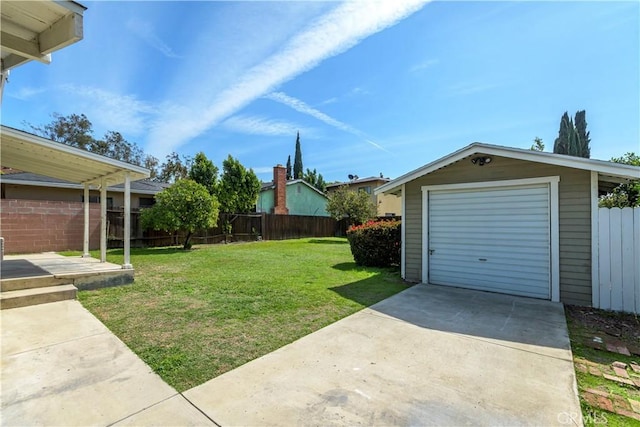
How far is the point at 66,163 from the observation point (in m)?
6.84

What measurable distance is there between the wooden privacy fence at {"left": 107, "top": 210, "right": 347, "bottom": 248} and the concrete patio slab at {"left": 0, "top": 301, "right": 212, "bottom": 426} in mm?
10384

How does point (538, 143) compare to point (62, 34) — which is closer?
point (62, 34)

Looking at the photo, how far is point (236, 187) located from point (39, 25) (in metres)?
16.1

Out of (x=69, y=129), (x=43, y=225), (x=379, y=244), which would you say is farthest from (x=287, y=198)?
(x=69, y=129)

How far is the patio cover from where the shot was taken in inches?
207

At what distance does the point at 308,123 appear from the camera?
21594mm

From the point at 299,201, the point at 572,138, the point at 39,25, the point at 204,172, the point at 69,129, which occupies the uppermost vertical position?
the point at 69,129

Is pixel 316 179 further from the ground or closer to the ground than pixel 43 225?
further from the ground

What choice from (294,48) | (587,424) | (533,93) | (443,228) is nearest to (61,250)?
(294,48)

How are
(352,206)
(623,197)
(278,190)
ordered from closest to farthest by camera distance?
(623,197)
(352,206)
(278,190)

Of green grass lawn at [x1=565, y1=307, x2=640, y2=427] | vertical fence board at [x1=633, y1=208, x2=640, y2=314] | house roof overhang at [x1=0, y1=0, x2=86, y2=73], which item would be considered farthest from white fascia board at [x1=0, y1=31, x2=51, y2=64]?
vertical fence board at [x1=633, y1=208, x2=640, y2=314]

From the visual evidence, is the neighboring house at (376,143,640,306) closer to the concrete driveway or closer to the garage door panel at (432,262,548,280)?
the garage door panel at (432,262,548,280)

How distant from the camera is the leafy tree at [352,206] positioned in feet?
69.9

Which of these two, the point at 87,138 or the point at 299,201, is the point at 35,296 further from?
the point at 87,138
